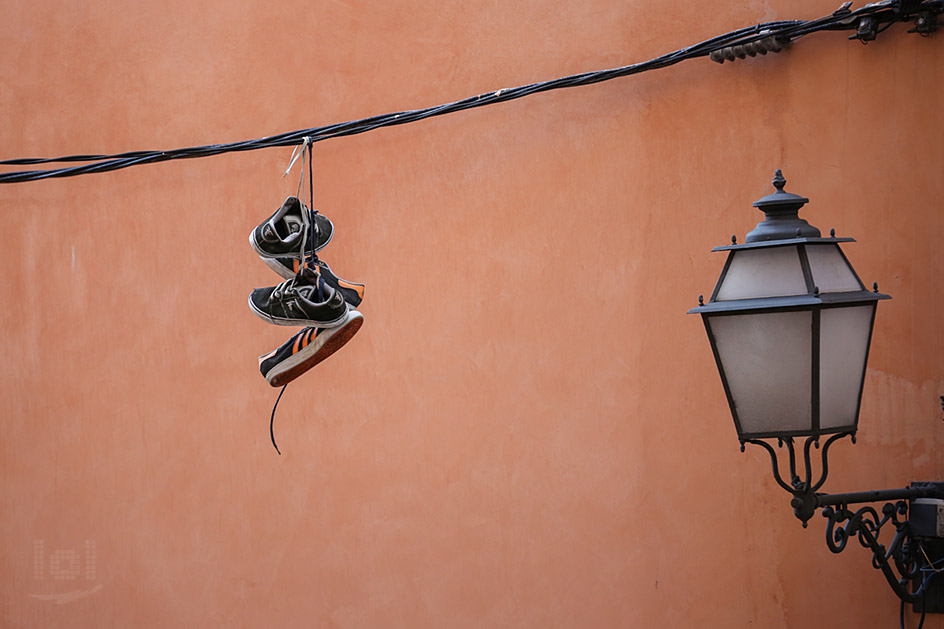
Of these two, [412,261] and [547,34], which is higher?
[547,34]

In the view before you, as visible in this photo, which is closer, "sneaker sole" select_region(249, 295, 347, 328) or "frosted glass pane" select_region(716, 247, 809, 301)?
"frosted glass pane" select_region(716, 247, 809, 301)

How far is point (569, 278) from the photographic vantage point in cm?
353

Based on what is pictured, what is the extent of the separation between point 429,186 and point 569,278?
65 cm

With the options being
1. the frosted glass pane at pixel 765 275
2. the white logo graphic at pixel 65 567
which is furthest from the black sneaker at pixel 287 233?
the white logo graphic at pixel 65 567

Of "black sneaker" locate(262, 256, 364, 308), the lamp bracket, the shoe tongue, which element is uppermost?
the shoe tongue

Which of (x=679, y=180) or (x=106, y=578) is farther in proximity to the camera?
(x=106, y=578)

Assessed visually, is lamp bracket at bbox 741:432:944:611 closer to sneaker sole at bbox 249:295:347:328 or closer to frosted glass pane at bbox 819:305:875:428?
frosted glass pane at bbox 819:305:875:428

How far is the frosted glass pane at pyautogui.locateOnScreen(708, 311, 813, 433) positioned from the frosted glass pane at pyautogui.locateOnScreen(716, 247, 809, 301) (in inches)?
2.2

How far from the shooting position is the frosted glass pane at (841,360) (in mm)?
2107

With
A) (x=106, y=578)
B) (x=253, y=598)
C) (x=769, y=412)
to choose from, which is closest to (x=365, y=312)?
(x=253, y=598)

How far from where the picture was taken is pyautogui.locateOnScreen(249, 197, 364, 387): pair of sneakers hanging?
296cm

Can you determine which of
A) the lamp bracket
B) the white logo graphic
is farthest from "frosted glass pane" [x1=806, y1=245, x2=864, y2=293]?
the white logo graphic

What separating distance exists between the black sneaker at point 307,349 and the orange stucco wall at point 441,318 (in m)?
0.69

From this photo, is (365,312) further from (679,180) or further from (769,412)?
(769,412)
